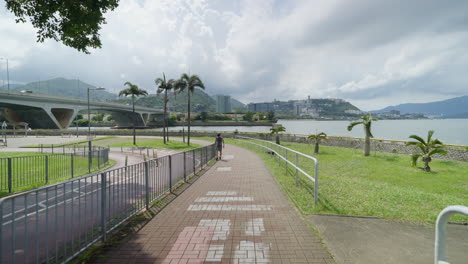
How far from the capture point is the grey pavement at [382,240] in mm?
3627

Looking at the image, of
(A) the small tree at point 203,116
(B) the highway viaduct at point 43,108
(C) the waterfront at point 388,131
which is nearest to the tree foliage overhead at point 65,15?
(C) the waterfront at point 388,131

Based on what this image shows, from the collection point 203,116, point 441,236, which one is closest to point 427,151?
point 441,236

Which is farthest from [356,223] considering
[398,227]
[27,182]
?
[27,182]

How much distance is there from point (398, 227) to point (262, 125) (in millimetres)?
119360

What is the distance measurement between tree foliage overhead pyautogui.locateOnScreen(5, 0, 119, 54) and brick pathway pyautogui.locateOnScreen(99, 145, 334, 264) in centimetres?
865

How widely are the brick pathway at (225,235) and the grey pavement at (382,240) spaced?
34 centimetres

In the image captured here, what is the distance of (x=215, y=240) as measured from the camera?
425 cm

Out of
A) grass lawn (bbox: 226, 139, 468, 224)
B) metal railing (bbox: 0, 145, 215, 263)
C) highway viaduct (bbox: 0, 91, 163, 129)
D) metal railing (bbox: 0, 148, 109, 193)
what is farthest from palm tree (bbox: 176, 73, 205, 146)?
highway viaduct (bbox: 0, 91, 163, 129)

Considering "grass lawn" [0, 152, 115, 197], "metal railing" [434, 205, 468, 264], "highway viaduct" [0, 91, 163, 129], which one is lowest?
"grass lawn" [0, 152, 115, 197]

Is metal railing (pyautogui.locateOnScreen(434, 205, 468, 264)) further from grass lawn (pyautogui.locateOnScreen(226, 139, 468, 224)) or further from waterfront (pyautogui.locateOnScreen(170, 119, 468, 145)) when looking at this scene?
waterfront (pyautogui.locateOnScreen(170, 119, 468, 145))

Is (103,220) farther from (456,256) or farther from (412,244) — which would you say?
(456,256)

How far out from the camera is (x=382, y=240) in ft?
13.6

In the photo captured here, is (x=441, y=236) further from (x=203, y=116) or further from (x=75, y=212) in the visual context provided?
(x=203, y=116)

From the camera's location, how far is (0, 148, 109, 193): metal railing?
9948 millimetres
